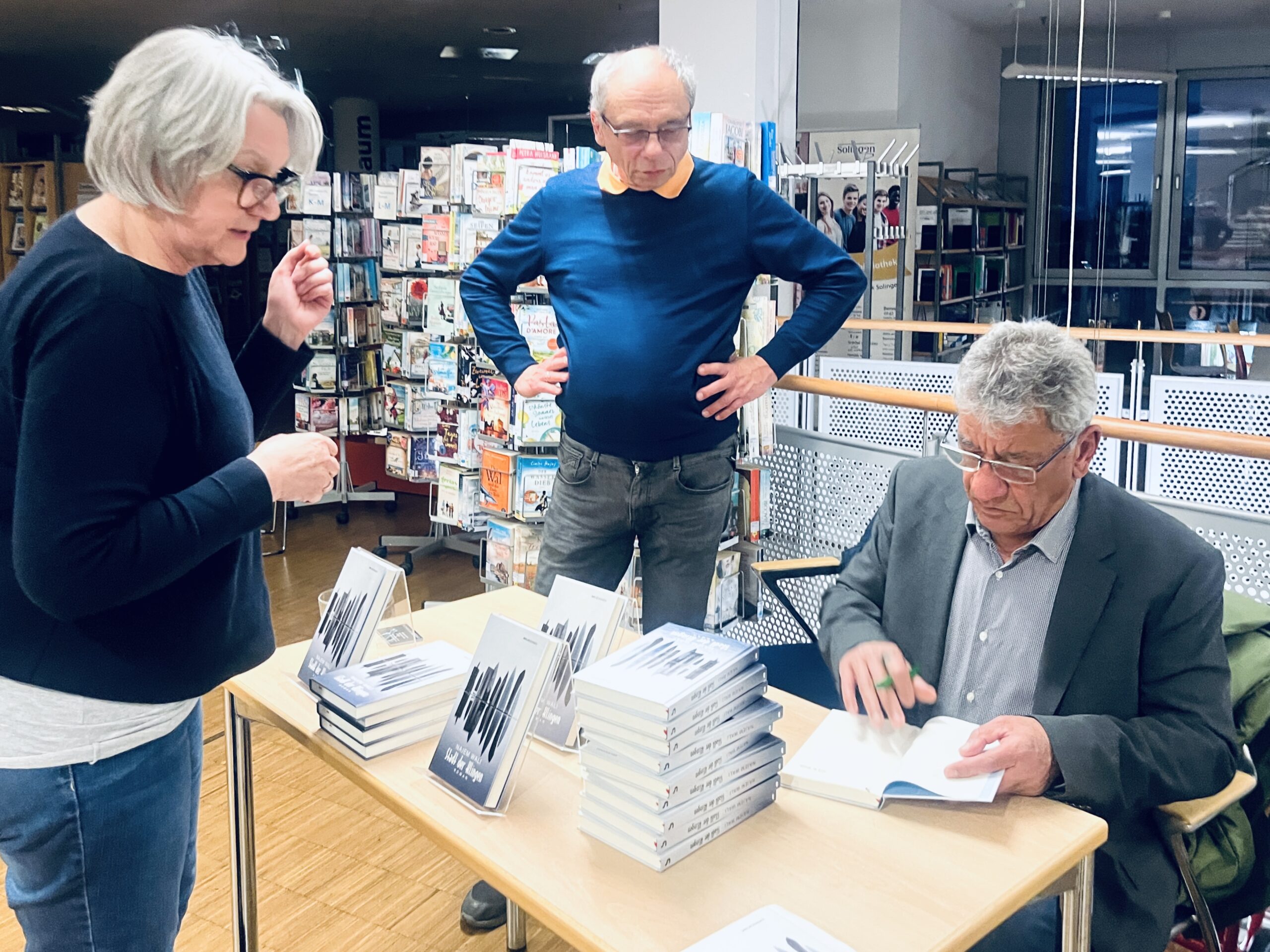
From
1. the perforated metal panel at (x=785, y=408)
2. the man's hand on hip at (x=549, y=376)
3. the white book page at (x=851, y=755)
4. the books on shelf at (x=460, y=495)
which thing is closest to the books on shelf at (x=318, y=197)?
the books on shelf at (x=460, y=495)

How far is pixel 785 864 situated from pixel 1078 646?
0.59 metres

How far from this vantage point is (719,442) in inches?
94.2

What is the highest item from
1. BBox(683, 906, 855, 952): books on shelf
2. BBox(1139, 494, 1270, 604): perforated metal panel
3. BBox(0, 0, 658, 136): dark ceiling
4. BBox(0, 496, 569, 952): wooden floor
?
BBox(0, 0, 658, 136): dark ceiling

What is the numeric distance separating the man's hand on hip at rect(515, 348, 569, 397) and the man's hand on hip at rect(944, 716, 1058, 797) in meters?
1.26

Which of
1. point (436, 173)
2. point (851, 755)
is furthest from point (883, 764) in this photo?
point (436, 173)

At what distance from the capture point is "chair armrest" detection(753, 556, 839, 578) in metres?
2.64

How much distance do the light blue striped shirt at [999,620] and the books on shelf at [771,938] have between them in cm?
68

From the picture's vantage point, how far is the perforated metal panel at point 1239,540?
2180 millimetres

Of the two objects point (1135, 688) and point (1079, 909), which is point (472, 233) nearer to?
point (1135, 688)

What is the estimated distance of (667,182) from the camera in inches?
90.0

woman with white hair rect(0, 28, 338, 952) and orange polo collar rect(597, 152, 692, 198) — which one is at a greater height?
orange polo collar rect(597, 152, 692, 198)

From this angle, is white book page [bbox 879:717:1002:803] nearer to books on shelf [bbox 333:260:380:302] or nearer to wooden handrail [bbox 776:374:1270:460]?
wooden handrail [bbox 776:374:1270:460]

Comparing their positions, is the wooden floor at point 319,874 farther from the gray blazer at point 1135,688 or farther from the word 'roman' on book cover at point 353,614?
the gray blazer at point 1135,688

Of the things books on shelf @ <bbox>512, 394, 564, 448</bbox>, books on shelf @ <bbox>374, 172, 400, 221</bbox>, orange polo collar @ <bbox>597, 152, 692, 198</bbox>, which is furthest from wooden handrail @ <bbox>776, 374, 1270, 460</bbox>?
books on shelf @ <bbox>374, 172, 400, 221</bbox>
